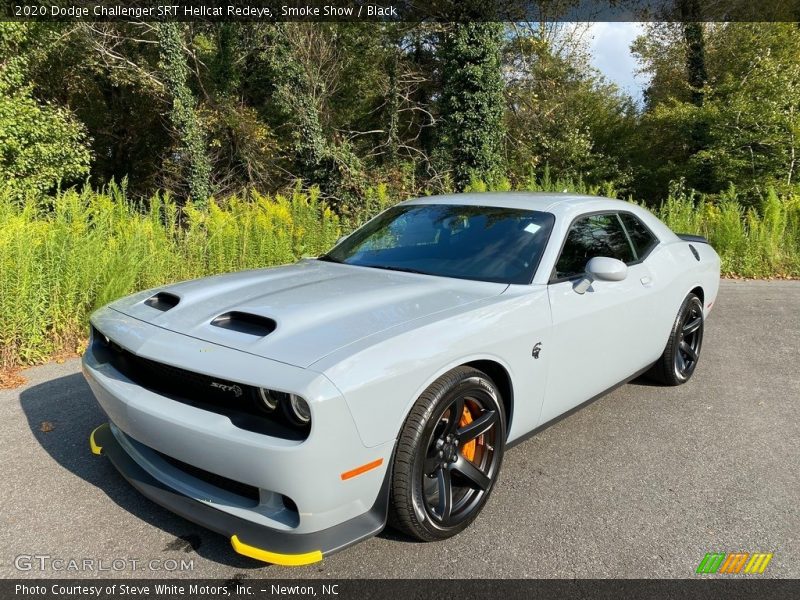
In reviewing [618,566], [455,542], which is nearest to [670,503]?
[618,566]

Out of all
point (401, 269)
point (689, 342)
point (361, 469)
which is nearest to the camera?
point (361, 469)

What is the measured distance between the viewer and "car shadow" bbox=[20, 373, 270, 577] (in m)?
2.41

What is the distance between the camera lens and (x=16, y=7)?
17.2 meters

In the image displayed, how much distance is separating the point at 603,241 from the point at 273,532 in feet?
9.08

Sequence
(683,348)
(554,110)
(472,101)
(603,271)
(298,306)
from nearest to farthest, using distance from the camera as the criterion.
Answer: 1. (298,306)
2. (603,271)
3. (683,348)
4. (472,101)
5. (554,110)

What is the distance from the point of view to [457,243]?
135 inches

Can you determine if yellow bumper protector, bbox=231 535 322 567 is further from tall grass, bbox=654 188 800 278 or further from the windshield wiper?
tall grass, bbox=654 188 800 278

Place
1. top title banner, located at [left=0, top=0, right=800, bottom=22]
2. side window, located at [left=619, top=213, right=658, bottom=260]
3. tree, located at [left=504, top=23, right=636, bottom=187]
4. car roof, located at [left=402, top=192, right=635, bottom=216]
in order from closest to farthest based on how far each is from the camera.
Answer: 1. car roof, located at [left=402, top=192, right=635, bottom=216]
2. side window, located at [left=619, top=213, right=658, bottom=260]
3. top title banner, located at [left=0, top=0, right=800, bottom=22]
4. tree, located at [left=504, top=23, right=636, bottom=187]

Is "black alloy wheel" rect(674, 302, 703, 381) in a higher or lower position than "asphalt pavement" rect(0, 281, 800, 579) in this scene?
higher

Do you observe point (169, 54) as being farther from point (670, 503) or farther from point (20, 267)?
point (670, 503)

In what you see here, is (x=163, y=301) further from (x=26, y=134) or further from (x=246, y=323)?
(x=26, y=134)

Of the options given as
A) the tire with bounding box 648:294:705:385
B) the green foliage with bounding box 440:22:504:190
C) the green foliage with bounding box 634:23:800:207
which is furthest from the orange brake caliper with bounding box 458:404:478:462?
the green foliage with bounding box 634:23:800:207

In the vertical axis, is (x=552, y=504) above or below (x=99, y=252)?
below

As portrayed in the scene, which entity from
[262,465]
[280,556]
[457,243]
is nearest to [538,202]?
[457,243]
